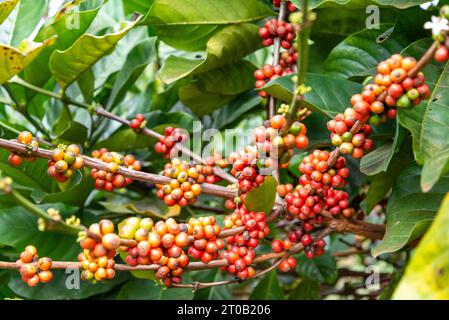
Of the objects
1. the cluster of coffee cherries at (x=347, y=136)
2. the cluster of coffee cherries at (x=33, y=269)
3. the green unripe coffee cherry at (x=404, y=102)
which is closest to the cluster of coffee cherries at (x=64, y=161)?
the cluster of coffee cherries at (x=33, y=269)

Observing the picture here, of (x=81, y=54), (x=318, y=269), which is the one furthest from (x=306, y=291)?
(x=81, y=54)

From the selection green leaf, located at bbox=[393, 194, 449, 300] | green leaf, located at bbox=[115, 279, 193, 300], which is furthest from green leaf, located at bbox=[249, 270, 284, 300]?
green leaf, located at bbox=[393, 194, 449, 300]

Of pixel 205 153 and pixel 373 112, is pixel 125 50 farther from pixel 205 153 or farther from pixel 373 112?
pixel 373 112

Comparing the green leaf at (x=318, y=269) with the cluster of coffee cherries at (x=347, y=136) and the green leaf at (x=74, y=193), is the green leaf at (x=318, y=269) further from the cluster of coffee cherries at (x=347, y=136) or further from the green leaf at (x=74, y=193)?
the cluster of coffee cherries at (x=347, y=136)

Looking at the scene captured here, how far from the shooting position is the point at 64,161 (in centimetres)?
108

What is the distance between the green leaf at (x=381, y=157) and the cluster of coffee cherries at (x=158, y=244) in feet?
1.18

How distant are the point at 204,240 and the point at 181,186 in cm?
16

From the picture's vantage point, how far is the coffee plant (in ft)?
3.08

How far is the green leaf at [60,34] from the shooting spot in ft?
4.33

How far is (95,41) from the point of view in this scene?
4.09ft

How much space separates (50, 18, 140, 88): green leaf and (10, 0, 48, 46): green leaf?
0.52 feet

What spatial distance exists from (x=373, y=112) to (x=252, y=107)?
0.77 m

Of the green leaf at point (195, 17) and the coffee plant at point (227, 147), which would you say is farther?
the green leaf at point (195, 17)

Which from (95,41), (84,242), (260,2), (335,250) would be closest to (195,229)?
(84,242)
